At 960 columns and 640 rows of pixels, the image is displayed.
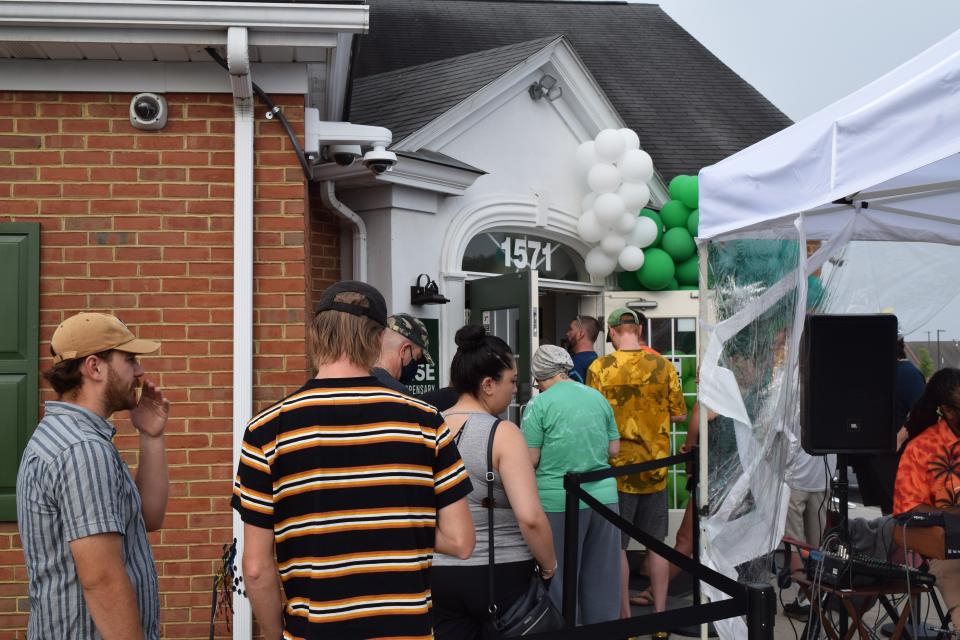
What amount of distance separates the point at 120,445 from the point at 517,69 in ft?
17.7

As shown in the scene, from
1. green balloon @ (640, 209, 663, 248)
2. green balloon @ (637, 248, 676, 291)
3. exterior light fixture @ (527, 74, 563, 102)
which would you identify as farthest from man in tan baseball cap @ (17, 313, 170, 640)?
green balloon @ (640, 209, 663, 248)

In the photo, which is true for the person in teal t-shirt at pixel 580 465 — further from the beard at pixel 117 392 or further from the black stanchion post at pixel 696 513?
the beard at pixel 117 392

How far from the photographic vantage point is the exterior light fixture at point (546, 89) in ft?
30.5

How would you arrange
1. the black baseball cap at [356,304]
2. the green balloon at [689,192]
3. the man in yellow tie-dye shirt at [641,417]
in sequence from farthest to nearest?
the green balloon at [689,192] → the man in yellow tie-dye shirt at [641,417] → the black baseball cap at [356,304]

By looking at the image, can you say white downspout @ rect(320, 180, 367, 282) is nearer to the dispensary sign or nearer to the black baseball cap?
the dispensary sign

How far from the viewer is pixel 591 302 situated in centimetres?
1002

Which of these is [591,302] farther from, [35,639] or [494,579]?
[35,639]

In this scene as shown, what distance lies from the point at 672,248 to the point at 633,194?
895mm

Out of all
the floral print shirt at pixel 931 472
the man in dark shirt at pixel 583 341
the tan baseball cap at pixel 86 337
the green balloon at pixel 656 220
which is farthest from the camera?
the green balloon at pixel 656 220

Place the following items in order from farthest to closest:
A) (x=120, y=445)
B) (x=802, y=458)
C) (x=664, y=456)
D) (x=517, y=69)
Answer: (x=517, y=69), (x=802, y=458), (x=664, y=456), (x=120, y=445)

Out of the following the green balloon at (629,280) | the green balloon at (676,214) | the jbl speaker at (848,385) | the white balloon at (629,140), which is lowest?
the jbl speaker at (848,385)

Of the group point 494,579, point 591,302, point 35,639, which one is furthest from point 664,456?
point 35,639

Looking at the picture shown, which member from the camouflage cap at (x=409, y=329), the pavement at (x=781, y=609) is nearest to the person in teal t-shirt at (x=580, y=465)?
the camouflage cap at (x=409, y=329)

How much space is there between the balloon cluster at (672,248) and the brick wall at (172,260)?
5334mm
